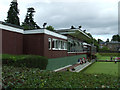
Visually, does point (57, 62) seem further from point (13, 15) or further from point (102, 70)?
point (13, 15)

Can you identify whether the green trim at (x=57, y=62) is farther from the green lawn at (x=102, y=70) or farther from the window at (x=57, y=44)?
the green lawn at (x=102, y=70)

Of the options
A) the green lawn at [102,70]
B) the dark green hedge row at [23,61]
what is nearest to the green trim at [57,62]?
the dark green hedge row at [23,61]

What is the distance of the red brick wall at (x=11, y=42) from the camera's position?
36.5 ft

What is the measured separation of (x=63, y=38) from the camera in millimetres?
17938

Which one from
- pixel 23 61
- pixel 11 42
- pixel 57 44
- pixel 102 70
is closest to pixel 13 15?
pixel 57 44

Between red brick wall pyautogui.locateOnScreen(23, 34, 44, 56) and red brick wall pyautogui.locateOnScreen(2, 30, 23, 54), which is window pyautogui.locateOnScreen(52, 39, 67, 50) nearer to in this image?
red brick wall pyautogui.locateOnScreen(23, 34, 44, 56)

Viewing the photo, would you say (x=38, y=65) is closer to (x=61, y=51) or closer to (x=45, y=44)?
(x=45, y=44)

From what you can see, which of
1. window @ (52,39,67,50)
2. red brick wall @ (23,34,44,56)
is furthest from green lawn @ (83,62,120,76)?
red brick wall @ (23,34,44,56)

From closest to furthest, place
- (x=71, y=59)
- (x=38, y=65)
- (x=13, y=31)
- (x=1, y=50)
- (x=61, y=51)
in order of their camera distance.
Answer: (x=38, y=65) < (x=1, y=50) < (x=13, y=31) < (x=61, y=51) < (x=71, y=59)

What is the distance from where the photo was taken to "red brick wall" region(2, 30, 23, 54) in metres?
11.1

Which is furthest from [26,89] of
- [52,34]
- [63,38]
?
[63,38]

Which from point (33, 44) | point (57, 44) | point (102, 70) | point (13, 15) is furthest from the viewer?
point (13, 15)

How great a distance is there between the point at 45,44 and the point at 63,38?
5.49 m

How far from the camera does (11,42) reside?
1187 centimetres
